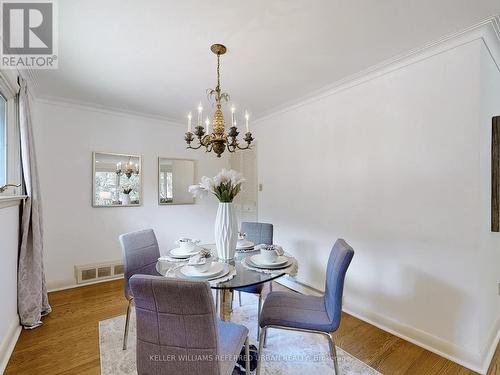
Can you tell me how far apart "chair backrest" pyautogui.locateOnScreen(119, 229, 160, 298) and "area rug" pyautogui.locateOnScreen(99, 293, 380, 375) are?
1.41 ft

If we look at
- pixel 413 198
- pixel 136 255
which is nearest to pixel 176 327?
pixel 136 255

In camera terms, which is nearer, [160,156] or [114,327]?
[114,327]

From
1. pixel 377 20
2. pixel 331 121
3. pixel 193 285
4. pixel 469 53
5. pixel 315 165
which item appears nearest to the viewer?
pixel 193 285

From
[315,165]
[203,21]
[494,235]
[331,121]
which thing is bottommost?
[494,235]

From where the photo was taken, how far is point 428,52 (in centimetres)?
194

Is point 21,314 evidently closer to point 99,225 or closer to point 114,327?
point 114,327

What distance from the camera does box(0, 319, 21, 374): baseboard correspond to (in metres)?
1.70

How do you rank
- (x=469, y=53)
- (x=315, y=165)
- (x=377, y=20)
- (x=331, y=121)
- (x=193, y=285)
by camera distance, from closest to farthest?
(x=193, y=285)
(x=377, y=20)
(x=469, y=53)
(x=331, y=121)
(x=315, y=165)

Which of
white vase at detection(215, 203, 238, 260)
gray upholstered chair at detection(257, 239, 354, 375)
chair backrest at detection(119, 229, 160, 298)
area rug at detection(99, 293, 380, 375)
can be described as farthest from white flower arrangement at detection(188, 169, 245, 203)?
area rug at detection(99, 293, 380, 375)

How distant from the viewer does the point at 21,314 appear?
2166 mm

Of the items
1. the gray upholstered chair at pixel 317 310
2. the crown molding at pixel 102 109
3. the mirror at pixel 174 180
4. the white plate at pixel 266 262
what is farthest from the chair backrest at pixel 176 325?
the crown molding at pixel 102 109

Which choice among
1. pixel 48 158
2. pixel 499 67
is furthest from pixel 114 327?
pixel 499 67

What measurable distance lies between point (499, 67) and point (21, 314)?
467 cm
